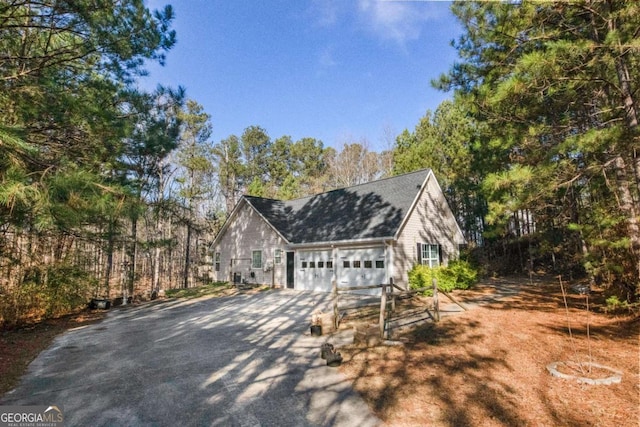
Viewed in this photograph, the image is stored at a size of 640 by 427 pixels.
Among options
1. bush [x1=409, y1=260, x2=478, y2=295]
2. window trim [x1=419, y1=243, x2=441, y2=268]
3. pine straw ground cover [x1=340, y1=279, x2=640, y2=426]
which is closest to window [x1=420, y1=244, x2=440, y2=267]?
window trim [x1=419, y1=243, x2=441, y2=268]

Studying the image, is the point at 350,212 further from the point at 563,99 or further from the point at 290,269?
the point at 563,99

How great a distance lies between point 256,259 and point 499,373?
17347 millimetres

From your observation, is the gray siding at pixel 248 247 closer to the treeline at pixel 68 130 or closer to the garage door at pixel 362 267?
the garage door at pixel 362 267

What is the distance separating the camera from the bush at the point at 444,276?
14148mm

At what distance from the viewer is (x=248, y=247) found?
71.4ft

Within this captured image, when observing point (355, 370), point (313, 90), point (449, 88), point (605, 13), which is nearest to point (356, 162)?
point (313, 90)

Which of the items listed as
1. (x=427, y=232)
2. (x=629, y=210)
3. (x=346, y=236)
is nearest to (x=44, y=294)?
(x=346, y=236)

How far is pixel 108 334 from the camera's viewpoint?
9.15 metres

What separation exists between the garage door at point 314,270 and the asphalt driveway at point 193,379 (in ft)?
22.9

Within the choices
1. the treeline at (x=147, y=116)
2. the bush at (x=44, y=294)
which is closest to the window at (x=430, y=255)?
the treeline at (x=147, y=116)

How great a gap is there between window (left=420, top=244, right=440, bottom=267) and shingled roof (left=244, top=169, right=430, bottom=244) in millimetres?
2693

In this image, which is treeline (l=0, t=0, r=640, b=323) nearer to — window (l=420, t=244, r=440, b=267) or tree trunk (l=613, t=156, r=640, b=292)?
tree trunk (l=613, t=156, r=640, b=292)

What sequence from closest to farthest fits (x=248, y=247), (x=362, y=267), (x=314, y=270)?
(x=362, y=267)
(x=314, y=270)
(x=248, y=247)

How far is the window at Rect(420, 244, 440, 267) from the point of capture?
53.7ft
